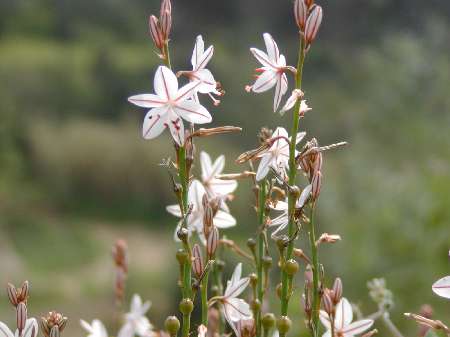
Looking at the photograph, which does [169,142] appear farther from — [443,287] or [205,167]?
[443,287]

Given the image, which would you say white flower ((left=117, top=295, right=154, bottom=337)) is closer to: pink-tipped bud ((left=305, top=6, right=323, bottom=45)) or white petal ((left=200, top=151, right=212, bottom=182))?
white petal ((left=200, top=151, right=212, bottom=182))

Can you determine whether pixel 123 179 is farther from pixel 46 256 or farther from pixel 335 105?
pixel 335 105

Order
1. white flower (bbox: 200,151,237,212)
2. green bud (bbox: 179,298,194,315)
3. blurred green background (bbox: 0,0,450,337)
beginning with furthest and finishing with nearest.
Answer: blurred green background (bbox: 0,0,450,337) → white flower (bbox: 200,151,237,212) → green bud (bbox: 179,298,194,315)

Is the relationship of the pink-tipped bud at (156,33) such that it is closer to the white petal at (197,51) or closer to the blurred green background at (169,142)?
the white petal at (197,51)

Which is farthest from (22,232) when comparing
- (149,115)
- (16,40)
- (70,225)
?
(149,115)

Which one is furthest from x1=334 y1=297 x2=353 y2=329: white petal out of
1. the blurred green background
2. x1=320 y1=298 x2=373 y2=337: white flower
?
the blurred green background

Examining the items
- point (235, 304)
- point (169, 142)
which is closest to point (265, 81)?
point (235, 304)
